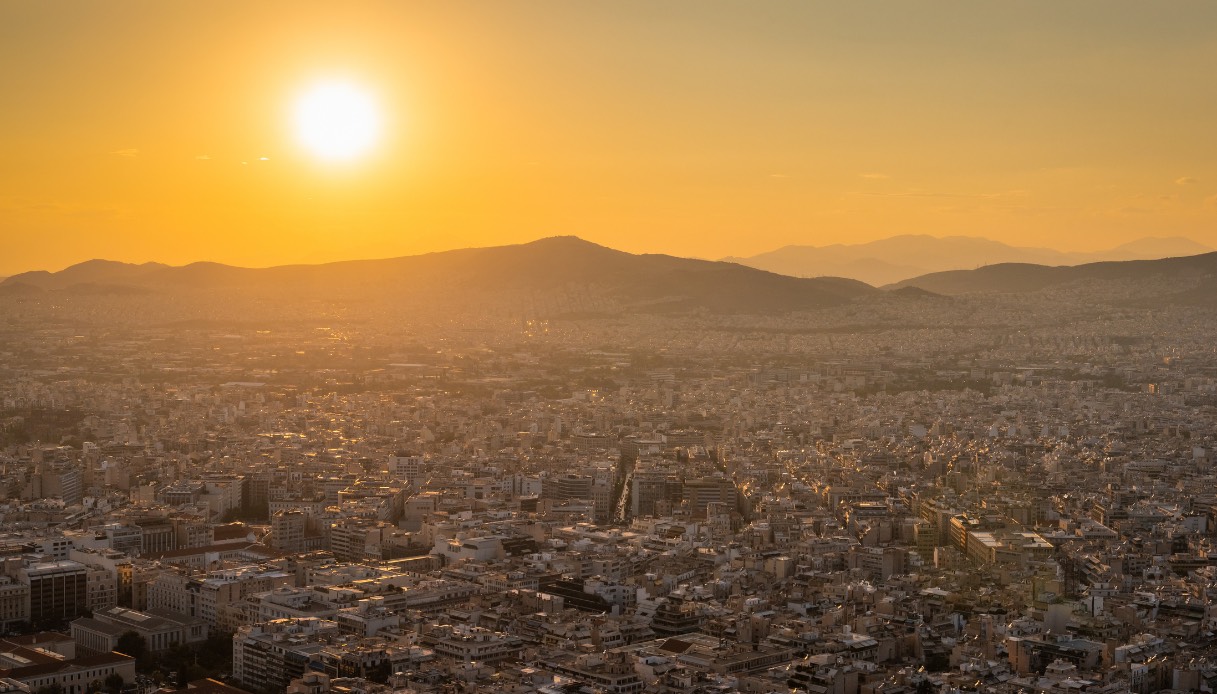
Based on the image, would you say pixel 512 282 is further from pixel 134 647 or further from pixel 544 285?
pixel 134 647

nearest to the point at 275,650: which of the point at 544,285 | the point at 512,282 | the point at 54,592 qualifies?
the point at 54,592

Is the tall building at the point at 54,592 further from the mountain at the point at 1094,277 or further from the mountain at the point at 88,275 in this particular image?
the mountain at the point at 88,275

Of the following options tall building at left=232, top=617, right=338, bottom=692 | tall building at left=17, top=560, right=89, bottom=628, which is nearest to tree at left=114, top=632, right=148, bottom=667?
tall building at left=232, top=617, right=338, bottom=692

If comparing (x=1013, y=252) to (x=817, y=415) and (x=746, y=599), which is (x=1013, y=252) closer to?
(x=817, y=415)

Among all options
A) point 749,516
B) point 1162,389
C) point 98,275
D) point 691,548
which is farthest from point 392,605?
point 98,275

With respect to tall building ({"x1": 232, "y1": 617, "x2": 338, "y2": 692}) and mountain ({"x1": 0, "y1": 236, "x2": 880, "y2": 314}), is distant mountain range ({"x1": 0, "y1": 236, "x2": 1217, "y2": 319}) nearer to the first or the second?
mountain ({"x1": 0, "y1": 236, "x2": 880, "y2": 314})

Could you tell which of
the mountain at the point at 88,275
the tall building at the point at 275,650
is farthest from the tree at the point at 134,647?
the mountain at the point at 88,275
